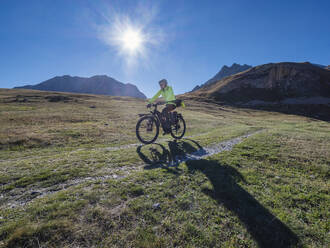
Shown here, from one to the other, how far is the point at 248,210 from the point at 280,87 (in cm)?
11272

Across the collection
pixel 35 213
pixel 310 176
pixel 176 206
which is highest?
pixel 35 213

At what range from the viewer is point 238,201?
4.37 metres

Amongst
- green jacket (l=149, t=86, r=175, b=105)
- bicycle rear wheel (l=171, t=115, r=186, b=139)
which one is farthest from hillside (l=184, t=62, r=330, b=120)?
green jacket (l=149, t=86, r=175, b=105)

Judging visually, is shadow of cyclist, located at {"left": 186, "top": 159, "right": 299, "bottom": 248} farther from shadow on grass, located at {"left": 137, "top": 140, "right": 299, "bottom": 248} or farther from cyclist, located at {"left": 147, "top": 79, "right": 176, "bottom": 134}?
cyclist, located at {"left": 147, "top": 79, "right": 176, "bottom": 134}

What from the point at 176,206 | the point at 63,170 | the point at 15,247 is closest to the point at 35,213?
the point at 15,247

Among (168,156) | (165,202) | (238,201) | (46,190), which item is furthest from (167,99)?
(46,190)

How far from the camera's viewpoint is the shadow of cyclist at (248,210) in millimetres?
3213

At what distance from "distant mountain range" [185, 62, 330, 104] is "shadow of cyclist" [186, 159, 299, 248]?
91.7 meters

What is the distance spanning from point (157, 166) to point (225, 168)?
3.03 meters

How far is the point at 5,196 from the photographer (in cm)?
452

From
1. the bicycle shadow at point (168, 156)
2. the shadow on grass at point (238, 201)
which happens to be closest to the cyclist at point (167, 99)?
the bicycle shadow at point (168, 156)

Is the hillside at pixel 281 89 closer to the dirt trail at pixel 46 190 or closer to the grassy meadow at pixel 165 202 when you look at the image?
the grassy meadow at pixel 165 202

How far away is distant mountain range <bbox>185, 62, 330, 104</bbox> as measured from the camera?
81.2m

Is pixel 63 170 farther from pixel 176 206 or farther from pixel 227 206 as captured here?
pixel 227 206
